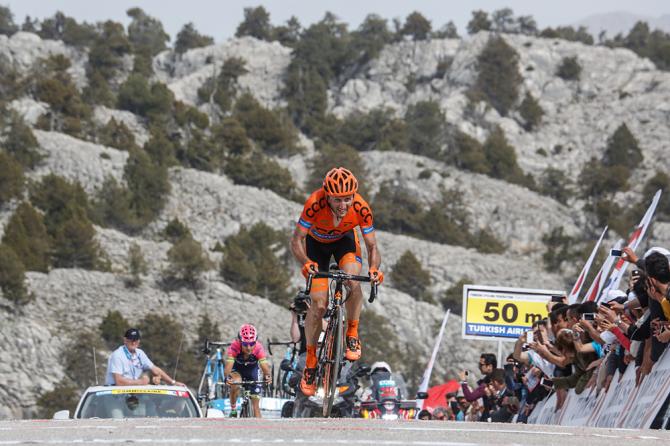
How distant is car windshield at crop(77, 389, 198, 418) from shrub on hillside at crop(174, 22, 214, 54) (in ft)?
482

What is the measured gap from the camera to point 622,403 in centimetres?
1366

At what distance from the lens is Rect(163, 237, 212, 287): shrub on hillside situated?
8888cm

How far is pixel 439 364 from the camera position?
85625mm

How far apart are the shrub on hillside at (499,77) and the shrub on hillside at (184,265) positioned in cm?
5565

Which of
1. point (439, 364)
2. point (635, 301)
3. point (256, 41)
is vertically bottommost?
point (439, 364)

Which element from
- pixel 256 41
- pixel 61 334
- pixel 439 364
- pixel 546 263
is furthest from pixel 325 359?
pixel 256 41

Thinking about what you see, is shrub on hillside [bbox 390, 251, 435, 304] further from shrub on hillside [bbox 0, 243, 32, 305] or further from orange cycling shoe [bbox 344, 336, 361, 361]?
orange cycling shoe [bbox 344, 336, 361, 361]

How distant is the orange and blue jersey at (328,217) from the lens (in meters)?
13.5

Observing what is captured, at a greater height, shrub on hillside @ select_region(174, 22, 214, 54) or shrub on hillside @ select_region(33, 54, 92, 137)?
shrub on hillside @ select_region(174, 22, 214, 54)

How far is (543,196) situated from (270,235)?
104 feet

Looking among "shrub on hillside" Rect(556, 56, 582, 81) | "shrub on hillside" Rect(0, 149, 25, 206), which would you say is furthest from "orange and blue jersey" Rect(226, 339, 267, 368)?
"shrub on hillside" Rect(556, 56, 582, 81)

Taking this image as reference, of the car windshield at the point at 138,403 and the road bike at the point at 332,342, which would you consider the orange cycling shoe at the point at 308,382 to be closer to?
the road bike at the point at 332,342

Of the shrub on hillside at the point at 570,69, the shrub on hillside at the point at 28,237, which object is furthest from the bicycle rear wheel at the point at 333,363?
the shrub on hillside at the point at 570,69

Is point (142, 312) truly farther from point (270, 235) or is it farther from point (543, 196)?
point (543, 196)
